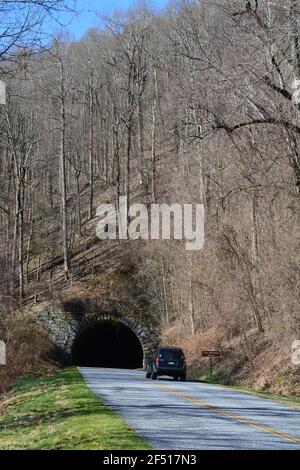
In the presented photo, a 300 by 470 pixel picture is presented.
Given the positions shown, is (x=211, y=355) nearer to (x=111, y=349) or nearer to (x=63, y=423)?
(x=63, y=423)

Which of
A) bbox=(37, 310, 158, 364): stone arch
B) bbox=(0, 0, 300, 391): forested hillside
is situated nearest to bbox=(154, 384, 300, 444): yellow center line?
bbox=(0, 0, 300, 391): forested hillside

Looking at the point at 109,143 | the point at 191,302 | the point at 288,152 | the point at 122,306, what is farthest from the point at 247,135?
the point at 109,143

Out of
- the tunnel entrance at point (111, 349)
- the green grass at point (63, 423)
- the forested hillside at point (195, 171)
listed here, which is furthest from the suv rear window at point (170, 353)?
the tunnel entrance at point (111, 349)

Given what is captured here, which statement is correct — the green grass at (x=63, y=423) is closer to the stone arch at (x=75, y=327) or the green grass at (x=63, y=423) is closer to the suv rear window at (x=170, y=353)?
the suv rear window at (x=170, y=353)

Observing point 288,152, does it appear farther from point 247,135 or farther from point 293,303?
point 293,303

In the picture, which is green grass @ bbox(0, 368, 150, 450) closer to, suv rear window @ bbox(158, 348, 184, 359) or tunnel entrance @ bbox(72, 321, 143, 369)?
suv rear window @ bbox(158, 348, 184, 359)

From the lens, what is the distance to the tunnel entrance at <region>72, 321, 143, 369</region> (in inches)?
1837

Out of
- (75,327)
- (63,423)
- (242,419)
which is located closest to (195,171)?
(75,327)

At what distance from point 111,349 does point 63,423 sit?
35488 mm

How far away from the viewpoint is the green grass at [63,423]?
10.4 metres

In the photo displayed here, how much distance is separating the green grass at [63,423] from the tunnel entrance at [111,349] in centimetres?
2377

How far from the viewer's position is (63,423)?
13.4 m

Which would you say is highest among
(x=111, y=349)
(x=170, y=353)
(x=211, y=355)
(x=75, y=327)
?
(x=75, y=327)

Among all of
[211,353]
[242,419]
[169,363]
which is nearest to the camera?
[242,419]
